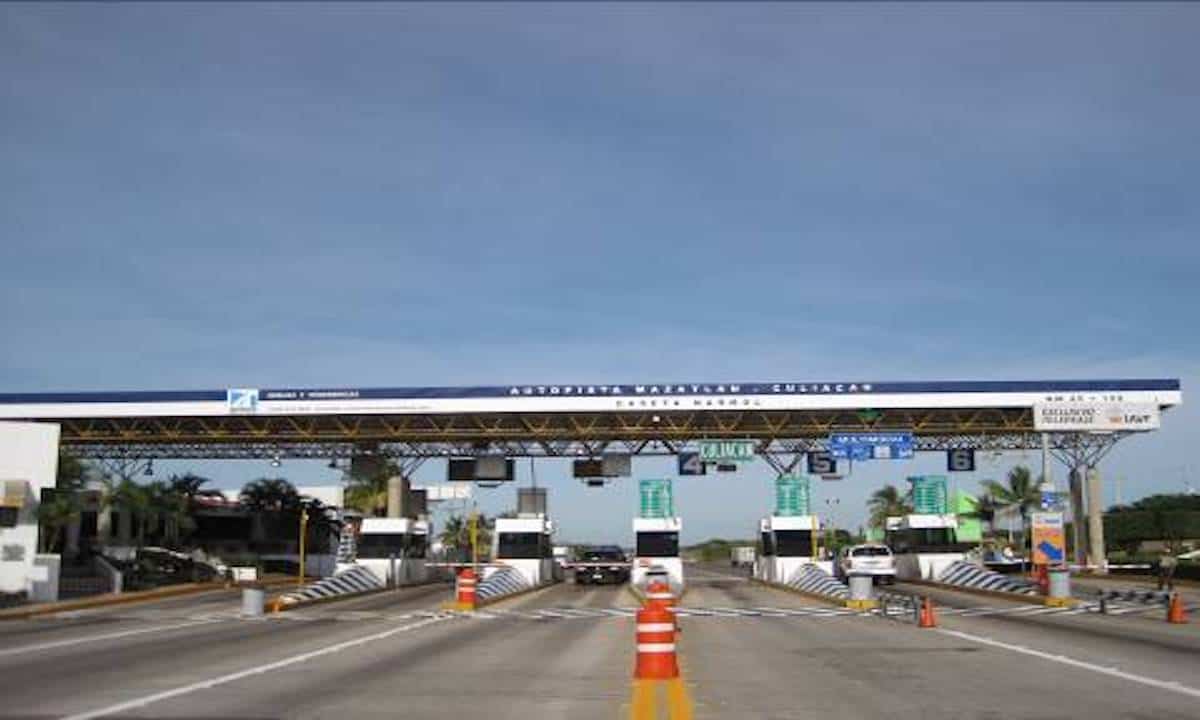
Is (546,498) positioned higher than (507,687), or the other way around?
(546,498)

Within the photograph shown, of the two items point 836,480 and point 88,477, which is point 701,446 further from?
point 88,477

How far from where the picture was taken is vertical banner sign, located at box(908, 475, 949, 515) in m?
53.6

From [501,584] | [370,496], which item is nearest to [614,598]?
[501,584]

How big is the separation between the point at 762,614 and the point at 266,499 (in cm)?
5073

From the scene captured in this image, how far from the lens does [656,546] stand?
151 ft

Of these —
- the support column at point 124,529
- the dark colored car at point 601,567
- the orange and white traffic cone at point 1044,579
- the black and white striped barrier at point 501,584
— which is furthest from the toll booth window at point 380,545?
the orange and white traffic cone at point 1044,579

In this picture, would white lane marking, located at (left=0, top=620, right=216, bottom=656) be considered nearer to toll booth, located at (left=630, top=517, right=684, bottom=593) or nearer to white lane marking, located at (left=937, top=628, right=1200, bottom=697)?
white lane marking, located at (left=937, top=628, right=1200, bottom=697)

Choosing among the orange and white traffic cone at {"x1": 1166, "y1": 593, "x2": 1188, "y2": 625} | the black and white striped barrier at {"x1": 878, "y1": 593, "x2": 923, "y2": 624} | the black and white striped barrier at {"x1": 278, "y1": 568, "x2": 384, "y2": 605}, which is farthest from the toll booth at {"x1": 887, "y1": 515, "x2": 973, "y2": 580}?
the orange and white traffic cone at {"x1": 1166, "y1": 593, "x2": 1188, "y2": 625}

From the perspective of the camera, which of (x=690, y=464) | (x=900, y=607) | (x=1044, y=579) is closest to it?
(x=900, y=607)

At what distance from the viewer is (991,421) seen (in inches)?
2427

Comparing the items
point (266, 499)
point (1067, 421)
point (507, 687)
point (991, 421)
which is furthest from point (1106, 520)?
point (507, 687)

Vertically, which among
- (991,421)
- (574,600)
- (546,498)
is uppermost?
(991,421)

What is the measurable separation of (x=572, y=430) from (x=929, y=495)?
58.3ft

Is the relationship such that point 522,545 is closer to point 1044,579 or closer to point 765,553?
point 765,553
